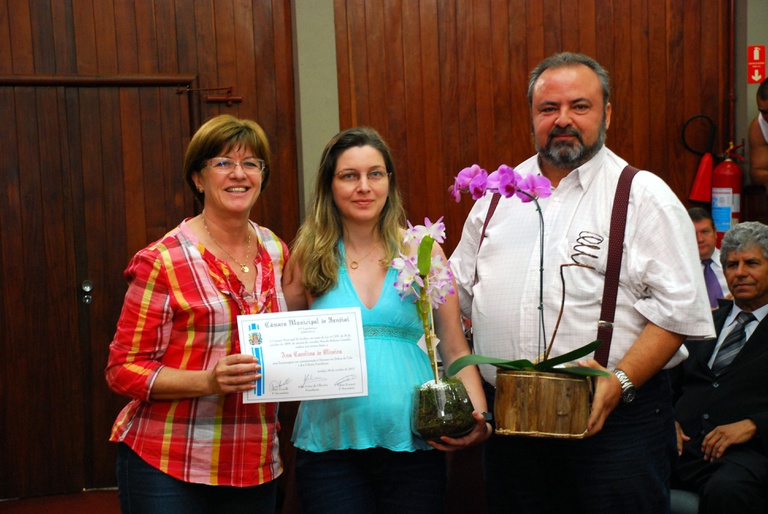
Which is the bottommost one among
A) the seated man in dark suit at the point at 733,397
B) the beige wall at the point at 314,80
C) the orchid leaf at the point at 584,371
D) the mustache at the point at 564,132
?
the seated man in dark suit at the point at 733,397

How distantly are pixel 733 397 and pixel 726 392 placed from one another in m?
0.03

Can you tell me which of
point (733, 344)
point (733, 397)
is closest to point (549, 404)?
point (733, 397)

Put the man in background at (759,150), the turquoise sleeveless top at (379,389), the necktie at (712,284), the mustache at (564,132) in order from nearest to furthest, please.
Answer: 1. the turquoise sleeveless top at (379,389)
2. the mustache at (564,132)
3. the necktie at (712,284)
4. the man in background at (759,150)

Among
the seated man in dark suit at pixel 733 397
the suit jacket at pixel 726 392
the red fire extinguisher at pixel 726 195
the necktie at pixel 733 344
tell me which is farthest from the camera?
the red fire extinguisher at pixel 726 195

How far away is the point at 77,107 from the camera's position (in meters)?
4.90

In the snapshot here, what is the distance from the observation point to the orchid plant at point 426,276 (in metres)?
2.06

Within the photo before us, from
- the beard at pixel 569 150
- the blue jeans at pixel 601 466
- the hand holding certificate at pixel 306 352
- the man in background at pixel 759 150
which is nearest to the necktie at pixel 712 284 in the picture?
the man in background at pixel 759 150

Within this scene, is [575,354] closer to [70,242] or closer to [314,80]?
[314,80]

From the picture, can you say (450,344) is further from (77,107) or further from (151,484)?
(77,107)

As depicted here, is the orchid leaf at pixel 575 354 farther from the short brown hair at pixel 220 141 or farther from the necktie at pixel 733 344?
the necktie at pixel 733 344

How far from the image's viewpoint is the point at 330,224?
2.25 meters

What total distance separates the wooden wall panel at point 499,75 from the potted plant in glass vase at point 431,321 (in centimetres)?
309

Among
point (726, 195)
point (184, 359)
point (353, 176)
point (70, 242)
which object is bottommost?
point (184, 359)
